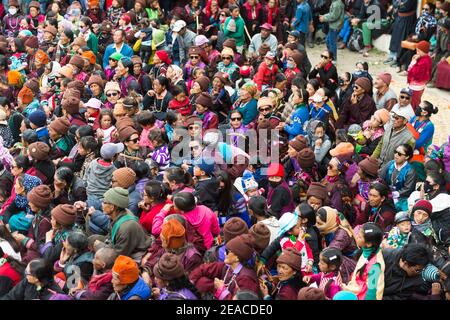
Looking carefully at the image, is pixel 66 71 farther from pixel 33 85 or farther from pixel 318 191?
pixel 318 191

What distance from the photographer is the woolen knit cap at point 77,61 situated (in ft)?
36.2

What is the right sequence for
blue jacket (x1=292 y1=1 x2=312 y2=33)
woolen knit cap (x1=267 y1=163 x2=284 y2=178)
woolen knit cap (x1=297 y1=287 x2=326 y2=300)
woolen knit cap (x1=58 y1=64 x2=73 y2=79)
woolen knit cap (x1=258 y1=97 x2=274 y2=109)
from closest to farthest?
1. woolen knit cap (x1=297 y1=287 x2=326 y2=300)
2. woolen knit cap (x1=267 y1=163 x2=284 y2=178)
3. woolen knit cap (x1=258 y1=97 x2=274 y2=109)
4. woolen knit cap (x1=58 y1=64 x2=73 y2=79)
5. blue jacket (x1=292 y1=1 x2=312 y2=33)

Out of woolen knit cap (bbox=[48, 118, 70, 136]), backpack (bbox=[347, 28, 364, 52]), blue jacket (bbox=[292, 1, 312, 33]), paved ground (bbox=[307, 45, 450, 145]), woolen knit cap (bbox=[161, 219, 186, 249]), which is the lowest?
paved ground (bbox=[307, 45, 450, 145])

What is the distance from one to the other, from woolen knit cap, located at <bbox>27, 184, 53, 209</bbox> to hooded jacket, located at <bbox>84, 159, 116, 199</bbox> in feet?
2.13

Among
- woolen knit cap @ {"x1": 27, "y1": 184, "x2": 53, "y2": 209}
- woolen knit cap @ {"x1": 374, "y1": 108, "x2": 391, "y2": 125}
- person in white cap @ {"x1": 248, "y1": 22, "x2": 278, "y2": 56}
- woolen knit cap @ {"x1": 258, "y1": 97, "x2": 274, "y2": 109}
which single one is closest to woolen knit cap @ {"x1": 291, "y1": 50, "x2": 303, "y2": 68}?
person in white cap @ {"x1": 248, "y1": 22, "x2": 278, "y2": 56}

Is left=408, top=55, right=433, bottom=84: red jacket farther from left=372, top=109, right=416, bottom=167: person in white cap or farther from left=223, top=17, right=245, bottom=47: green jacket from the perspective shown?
left=223, top=17, right=245, bottom=47: green jacket

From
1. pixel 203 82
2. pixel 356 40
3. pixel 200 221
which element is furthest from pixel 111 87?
pixel 356 40

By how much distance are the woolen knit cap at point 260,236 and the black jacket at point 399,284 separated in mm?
1072

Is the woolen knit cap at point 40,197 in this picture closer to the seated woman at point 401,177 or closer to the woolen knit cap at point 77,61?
the seated woman at point 401,177

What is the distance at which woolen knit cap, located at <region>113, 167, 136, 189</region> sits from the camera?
7430 mm

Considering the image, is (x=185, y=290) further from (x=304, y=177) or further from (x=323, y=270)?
(x=304, y=177)

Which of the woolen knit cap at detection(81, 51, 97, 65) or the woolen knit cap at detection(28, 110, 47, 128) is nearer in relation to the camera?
the woolen knit cap at detection(28, 110, 47, 128)

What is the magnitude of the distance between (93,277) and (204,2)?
31.8 feet

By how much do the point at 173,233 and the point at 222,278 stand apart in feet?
1.87
